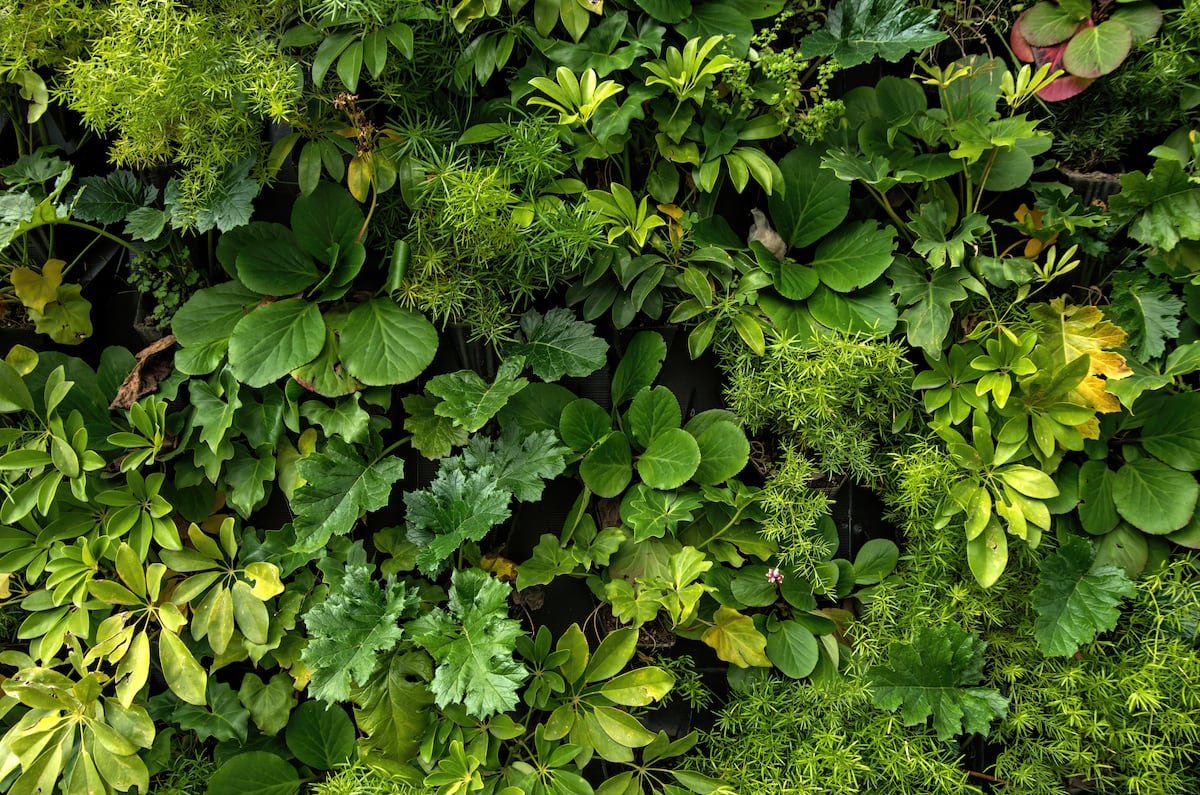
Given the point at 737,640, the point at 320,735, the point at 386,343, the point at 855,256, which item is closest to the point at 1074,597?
the point at 737,640

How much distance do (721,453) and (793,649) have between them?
51cm

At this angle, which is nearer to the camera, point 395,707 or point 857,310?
point 395,707

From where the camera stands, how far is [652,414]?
70.0 inches

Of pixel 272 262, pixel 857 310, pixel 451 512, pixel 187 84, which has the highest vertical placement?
pixel 187 84

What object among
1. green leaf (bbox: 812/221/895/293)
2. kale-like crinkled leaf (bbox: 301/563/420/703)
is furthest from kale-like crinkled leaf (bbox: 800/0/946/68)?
kale-like crinkled leaf (bbox: 301/563/420/703)

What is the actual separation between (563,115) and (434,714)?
138 centimetres

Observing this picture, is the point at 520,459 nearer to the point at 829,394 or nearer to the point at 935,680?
the point at 829,394

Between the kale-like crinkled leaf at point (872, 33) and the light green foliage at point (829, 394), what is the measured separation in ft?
2.20

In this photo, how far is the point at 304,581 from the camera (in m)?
1.76

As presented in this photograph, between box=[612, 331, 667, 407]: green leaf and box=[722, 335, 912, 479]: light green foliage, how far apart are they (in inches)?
6.9

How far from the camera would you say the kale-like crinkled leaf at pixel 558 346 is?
5.66 ft

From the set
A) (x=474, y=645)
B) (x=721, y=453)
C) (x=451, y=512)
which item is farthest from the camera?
(x=721, y=453)

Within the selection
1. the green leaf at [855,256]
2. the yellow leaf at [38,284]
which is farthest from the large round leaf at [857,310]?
the yellow leaf at [38,284]

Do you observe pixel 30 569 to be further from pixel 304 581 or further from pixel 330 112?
pixel 330 112
